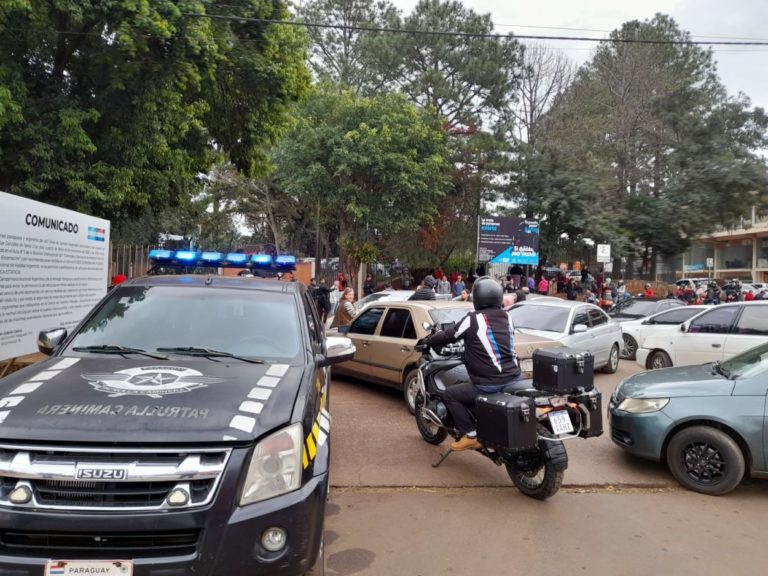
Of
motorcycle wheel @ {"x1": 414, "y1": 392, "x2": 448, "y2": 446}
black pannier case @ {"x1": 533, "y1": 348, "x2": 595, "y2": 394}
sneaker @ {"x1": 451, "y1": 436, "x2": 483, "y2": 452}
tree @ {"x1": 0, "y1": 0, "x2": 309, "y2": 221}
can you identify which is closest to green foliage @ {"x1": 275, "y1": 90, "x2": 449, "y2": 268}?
tree @ {"x1": 0, "y1": 0, "x2": 309, "y2": 221}

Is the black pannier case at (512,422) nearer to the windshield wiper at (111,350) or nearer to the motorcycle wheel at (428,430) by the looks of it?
the motorcycle wheel at (428,430)

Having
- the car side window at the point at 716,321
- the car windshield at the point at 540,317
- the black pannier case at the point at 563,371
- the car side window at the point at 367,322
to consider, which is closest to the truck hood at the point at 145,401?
the black pannier case at the point at 563,371

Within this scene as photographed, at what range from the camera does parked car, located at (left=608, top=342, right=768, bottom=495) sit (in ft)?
16.2

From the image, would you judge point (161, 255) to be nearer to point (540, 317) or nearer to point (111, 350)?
point (111, 350)

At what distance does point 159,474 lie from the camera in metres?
2.57

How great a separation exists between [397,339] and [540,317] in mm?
3496

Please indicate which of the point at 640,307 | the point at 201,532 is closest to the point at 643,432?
the point at 201,532

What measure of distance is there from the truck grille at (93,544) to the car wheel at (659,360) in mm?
10062

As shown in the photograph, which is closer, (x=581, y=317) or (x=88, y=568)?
(x=88, y=568)

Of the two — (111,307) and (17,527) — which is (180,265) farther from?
(17,527)

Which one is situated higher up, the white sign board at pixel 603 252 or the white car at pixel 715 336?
the white sign board at pixel 603 252

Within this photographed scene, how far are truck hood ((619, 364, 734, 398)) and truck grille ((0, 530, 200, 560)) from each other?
443 cm

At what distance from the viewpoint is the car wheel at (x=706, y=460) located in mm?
4941

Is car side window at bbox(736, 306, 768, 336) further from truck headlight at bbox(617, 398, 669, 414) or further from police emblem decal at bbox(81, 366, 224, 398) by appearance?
police emblem decal at bbox(81, 366, 224, 398)
